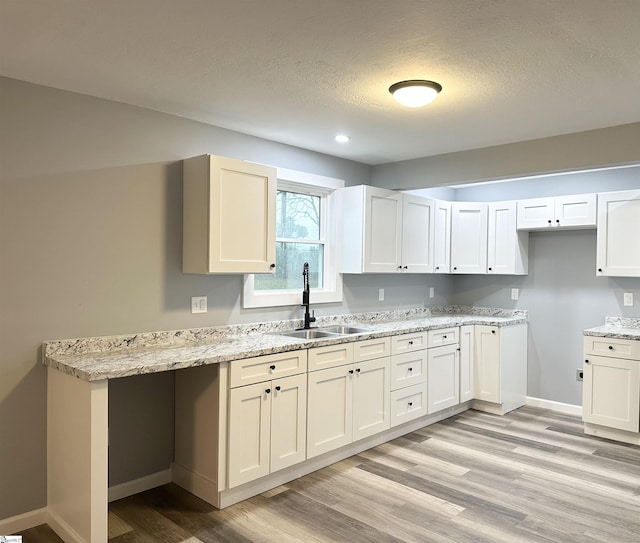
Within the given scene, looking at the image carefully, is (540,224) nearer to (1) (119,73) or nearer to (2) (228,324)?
(2) (228,324)

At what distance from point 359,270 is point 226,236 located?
1.49 meters

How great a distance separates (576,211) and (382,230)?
183 centimetres

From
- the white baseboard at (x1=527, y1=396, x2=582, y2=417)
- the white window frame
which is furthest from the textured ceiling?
the white baseboard at (x1=527, y1=396, x2=582, y2=417)

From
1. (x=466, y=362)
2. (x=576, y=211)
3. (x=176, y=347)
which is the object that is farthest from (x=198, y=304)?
(x=576, y=211)

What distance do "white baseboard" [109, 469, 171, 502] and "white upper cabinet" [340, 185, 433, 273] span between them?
215cm

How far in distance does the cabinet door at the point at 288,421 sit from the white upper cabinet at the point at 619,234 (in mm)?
2967

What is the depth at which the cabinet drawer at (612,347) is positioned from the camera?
3992 mm

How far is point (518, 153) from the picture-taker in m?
3.88

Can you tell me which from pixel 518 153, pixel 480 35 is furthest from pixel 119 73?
pixel 518 153

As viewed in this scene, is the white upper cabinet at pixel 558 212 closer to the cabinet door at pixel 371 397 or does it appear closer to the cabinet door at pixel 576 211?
the cabinet door at pixel 576 211

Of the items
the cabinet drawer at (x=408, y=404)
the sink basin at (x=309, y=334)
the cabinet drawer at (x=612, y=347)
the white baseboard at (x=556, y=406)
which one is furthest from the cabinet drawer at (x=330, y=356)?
the white baseboard at (x=556, y=406)

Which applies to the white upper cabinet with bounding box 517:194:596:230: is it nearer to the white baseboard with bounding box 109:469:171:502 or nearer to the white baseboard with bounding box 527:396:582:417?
the white baseboard with bounding box 527:396:582:417

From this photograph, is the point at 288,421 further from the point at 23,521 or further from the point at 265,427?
the point at 23,521

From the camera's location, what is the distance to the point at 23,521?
265 cm
